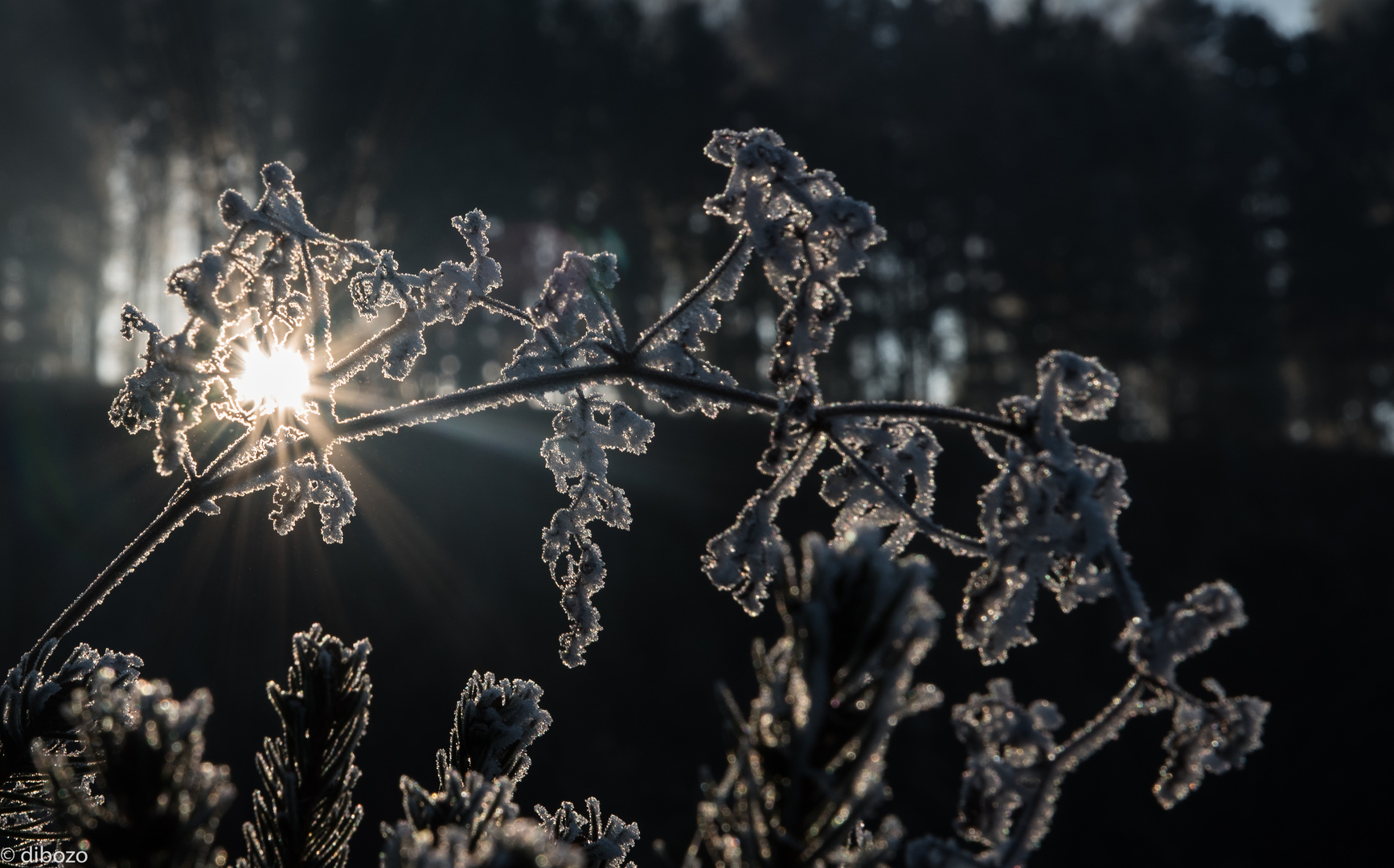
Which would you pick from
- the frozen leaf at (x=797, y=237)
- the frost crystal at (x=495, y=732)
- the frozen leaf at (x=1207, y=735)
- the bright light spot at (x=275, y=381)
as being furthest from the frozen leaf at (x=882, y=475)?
the bright light spot at (x=275, y=381)

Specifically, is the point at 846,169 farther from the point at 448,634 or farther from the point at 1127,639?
the point at 1127,639

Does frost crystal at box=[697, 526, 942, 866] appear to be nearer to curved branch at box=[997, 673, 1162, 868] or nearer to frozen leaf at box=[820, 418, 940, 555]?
curved branch at box=[997, 673, 1162, 868]

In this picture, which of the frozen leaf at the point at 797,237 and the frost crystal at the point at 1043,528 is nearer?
the frost crystal at the point at 1043,528

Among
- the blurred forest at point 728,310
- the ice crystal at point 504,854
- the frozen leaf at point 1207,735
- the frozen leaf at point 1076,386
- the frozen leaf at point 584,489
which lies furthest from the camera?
the blurred forest at point 728,310

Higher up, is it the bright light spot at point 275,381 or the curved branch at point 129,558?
the bright light spot at point 275,381

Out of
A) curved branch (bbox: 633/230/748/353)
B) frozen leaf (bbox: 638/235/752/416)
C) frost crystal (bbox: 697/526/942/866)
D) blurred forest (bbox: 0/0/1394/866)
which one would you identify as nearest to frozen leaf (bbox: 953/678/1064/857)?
frost crystal (bbox: 697/526/942/866)

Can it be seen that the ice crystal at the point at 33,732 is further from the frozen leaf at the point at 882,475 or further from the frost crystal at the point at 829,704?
the frozen leaf at the point at 882,475

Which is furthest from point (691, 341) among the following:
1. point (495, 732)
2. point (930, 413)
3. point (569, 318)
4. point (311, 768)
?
→ point (311, 768)
